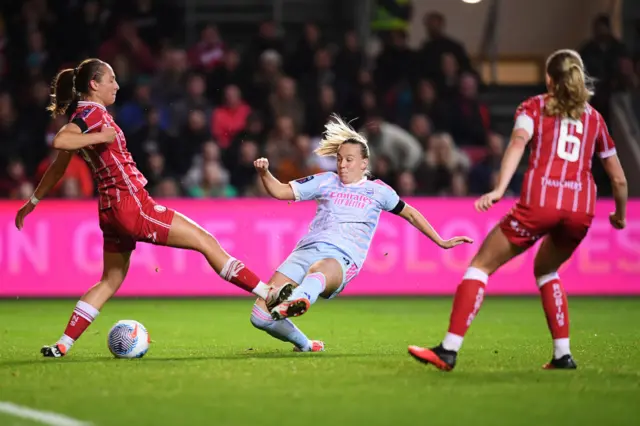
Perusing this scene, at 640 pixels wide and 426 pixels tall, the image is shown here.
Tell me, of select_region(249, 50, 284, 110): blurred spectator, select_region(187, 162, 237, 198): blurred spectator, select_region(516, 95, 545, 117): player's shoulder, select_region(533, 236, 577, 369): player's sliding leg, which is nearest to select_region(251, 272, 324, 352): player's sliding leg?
select_region(533, 236, 577, 369): player's sliding leg

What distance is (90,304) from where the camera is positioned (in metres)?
8.24

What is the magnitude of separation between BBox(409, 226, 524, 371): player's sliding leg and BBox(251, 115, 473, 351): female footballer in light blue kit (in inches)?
43.3

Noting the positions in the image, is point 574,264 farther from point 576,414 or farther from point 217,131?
point 576,414

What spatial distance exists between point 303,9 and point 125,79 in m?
3.84

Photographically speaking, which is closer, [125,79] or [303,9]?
[125,79]

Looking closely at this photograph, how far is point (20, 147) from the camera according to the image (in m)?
16.0

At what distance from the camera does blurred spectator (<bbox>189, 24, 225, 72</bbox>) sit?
1717 cm

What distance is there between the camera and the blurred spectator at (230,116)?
16156 millimetres

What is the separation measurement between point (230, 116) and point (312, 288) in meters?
8.74

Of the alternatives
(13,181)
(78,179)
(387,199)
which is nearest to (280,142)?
(78,179)

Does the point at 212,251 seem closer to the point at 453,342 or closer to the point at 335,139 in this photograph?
the point at 335,139

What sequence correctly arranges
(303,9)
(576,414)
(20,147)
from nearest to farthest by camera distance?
(576,414)
(20,147)
(303,9)

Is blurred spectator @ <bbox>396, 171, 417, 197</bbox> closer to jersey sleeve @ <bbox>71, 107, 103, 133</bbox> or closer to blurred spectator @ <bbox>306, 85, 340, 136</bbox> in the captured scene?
blurred spectator @ <bbox>306, 85, 340, 136</bbox>

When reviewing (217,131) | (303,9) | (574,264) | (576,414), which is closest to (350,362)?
(576,414)
